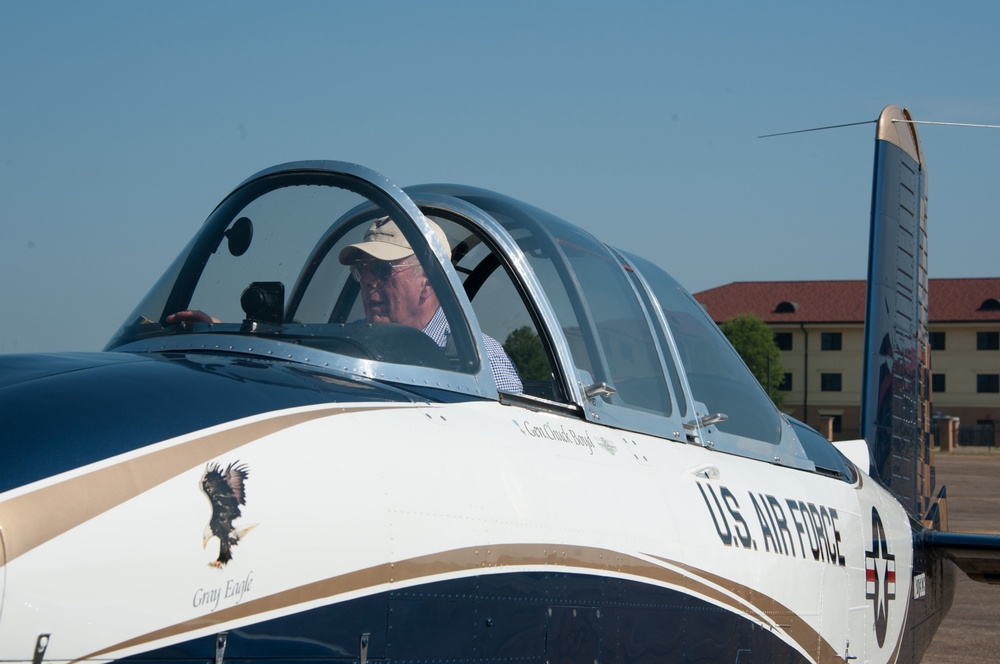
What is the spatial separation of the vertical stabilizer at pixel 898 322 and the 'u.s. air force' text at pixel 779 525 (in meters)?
1.78

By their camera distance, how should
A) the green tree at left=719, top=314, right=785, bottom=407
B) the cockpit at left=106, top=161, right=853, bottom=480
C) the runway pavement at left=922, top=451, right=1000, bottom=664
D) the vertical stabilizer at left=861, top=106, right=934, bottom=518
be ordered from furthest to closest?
the green tree at left=719, top=314, right=785, bottom=407
the runway pavement at left=922, top=451, right=1000, bottom=664
the vertical stabilizer at left=861, top=106, right=934, bottom=518
the cockpit at left=106, top=161, right=853, bottom=480

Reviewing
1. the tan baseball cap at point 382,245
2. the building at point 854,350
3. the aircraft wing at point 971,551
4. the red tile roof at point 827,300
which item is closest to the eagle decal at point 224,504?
the tan baseball cap at point 382,245

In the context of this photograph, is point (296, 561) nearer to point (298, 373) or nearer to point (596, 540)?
point (298, 373)

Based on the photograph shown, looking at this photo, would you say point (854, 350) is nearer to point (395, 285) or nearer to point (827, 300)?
point (827, 300)

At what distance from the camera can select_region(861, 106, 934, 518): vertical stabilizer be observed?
6.38 m

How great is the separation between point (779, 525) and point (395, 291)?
6.30 ft

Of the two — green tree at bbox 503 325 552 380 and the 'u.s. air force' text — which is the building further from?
green tree at bbox 503 325 552 380

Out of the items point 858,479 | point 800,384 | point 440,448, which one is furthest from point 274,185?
point 800,384

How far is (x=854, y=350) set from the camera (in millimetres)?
71875

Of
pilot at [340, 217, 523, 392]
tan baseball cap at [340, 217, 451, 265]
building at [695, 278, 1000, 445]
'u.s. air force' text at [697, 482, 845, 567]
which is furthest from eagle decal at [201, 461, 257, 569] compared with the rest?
building at [695, 278, 1000, 445]

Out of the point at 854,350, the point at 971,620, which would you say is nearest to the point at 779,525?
the point at 971,620

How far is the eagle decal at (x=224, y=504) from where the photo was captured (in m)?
1.91

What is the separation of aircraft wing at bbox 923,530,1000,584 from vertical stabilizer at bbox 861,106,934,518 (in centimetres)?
39

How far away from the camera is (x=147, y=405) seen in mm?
2016
